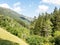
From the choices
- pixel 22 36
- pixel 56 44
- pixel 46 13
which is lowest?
pixel 56 44

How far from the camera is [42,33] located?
3568 inches

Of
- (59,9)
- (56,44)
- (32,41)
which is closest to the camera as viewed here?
(32,41)

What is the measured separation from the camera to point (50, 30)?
88938mm

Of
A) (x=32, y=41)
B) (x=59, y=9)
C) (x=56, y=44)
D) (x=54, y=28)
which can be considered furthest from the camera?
(x=59, y=9)

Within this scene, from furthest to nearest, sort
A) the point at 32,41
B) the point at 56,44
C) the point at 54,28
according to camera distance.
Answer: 1. the point at 54,28
2. the point at 56,44
3. the point at 32,41

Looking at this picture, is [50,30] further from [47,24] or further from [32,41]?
[32,41]

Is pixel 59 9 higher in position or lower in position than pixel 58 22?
higher

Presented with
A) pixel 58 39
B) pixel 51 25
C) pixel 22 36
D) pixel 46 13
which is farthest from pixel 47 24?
pixel 22 36

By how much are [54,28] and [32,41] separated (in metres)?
53.3

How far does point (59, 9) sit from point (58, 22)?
14.2 metres

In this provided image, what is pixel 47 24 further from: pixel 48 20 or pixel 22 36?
pixel 22 36

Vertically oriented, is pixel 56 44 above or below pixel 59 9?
below

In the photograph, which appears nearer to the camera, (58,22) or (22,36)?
(22,36)

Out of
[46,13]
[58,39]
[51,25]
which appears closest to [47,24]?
[51,25]
